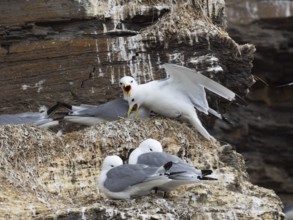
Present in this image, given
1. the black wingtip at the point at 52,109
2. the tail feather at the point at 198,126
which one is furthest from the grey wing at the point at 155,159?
the black wingtip at the point at 52,109

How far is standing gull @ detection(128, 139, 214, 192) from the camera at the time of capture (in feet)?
29.5

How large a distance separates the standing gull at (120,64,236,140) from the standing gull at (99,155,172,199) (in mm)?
1852

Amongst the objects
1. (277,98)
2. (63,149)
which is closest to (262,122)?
(277,98)

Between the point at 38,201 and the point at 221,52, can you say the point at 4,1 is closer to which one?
the point at 221,52

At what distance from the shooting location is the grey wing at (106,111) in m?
10.9

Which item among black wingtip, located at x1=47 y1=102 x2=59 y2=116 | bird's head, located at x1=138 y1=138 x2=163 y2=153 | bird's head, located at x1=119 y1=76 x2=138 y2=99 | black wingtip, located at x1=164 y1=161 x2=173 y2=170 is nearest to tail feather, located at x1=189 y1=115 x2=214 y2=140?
bird's head, located at x1=119 y1=76 x2=138 y2=99

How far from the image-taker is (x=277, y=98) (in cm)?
1736

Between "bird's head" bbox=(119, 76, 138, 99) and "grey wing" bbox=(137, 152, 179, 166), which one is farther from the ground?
"bird's head" bbox=(119, 76, 138, 99)

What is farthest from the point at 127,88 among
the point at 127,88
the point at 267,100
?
the point at 267,100

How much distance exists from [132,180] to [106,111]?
2.05m

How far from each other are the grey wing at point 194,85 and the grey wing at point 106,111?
52 centimetres

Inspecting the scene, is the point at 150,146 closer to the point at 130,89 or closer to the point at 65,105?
the point at 130,89

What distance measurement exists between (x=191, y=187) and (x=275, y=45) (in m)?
7.47

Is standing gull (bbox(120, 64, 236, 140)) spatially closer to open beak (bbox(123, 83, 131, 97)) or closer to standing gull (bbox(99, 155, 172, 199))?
open beak (bbox(123, 83, 131, 97))
